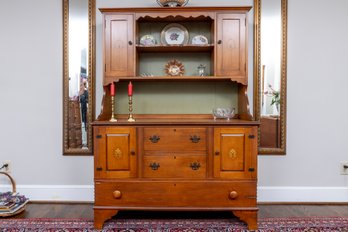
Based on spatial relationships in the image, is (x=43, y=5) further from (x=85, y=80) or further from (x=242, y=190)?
(x=242, y=190)

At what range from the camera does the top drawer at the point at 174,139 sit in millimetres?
2275

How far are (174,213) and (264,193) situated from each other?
35.8 inches

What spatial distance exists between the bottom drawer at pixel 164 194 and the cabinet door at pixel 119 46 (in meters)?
0.93

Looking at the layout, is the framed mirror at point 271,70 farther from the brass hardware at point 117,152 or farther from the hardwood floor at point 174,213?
the brass hardware at point 117,152

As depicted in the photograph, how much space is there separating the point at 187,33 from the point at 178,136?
1.02m

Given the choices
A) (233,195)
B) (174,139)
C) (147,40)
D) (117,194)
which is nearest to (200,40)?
(147,40)

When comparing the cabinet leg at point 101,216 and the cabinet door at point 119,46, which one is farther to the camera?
the cabinet door at point 119,46

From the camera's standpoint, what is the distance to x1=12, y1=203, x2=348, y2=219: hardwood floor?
8.23ft

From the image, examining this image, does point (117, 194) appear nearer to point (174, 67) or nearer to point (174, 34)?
point (174, 67)

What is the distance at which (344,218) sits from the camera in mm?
2436

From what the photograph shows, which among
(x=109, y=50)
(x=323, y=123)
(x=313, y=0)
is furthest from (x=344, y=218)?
(x=109, y=50)

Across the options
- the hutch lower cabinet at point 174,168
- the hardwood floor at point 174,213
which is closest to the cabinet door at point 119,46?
the hutch lower cabinet at point 174,168

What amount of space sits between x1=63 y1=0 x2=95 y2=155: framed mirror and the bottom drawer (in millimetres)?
691

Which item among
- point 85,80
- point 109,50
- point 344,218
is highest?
point 109,50
